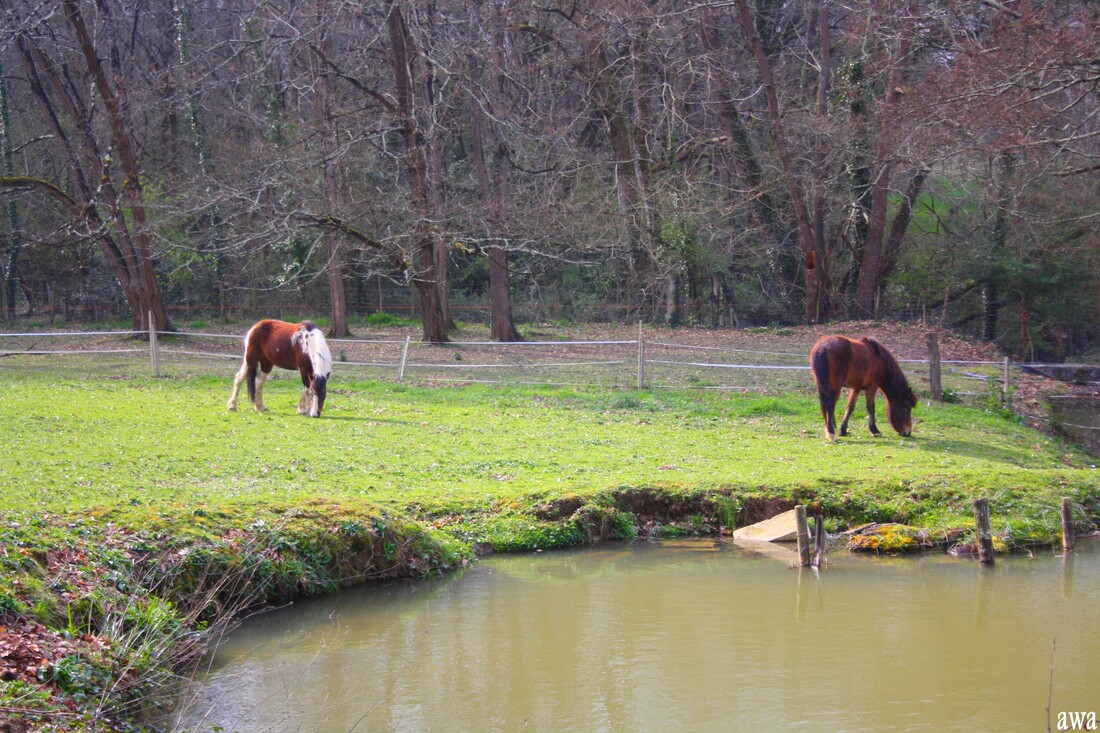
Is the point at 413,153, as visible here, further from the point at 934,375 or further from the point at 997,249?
the point at 997,249

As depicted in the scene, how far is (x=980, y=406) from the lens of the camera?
1816 centimetres

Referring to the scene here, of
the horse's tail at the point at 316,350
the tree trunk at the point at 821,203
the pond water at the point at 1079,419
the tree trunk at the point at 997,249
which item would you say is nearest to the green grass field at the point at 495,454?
the horse's tail at the point at 316,350

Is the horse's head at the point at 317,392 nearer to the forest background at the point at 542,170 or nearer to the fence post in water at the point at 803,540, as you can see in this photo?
the forest background at the point at 542,170

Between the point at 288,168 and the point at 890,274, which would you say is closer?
the point at 288,168

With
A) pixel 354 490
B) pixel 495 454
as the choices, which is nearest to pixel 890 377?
pixel 495 454

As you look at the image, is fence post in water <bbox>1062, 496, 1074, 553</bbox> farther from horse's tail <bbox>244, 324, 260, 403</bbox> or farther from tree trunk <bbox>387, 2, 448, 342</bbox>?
tree trunk <bbox>387, 2, 448, 342</bbox>

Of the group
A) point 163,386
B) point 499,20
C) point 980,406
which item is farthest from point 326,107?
point 980,406

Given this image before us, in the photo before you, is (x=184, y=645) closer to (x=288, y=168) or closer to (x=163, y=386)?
(x=163, y=386)

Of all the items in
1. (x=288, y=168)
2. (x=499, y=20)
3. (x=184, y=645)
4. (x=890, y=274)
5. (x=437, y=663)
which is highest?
(x=499, y=20)

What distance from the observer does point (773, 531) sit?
10.2 meters

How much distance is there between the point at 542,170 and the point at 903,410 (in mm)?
15472

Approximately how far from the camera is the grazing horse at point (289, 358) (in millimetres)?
15523

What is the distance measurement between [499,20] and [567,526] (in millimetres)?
18237

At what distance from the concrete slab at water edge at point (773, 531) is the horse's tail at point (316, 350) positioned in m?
7.86
